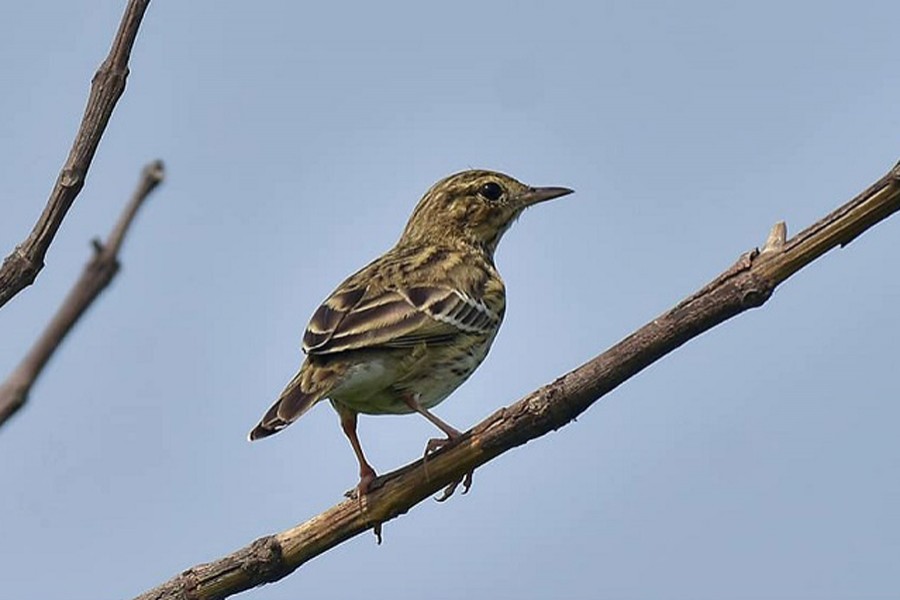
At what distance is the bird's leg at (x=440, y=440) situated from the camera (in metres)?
7.06

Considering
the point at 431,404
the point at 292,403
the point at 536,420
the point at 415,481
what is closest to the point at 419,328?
the point at 431,404

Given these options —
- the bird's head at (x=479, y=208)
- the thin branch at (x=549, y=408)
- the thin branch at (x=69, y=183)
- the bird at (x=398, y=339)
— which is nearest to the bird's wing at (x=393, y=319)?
the bird at (x=398, y=339)

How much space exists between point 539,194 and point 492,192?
37 cm

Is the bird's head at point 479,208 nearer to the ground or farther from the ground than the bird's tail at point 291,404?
farther from the ground

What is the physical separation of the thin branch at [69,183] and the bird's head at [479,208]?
23.2 feet

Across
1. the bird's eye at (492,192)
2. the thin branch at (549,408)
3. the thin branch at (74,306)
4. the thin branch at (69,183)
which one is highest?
the bird's eye at (492,192)

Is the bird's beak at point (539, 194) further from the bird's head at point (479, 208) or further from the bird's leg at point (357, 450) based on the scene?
the bird's leg at point (357, 450)

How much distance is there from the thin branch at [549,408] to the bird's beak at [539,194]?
453cm

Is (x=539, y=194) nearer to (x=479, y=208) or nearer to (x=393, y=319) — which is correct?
(x=479, y=208)

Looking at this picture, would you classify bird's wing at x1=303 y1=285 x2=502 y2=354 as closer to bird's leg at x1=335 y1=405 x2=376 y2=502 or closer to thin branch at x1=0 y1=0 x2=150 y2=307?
→ bird's leg at x1=335 y1=405 x2=376 y2=502

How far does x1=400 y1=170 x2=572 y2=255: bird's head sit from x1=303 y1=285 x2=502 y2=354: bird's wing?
177 cm

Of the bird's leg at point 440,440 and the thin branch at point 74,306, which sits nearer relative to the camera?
the thin branch at point 74,306

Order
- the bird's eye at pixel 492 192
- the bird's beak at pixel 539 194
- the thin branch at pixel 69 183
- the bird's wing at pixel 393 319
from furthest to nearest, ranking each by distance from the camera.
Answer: the bird's eye at pixel 492 192
the bird's beak at pixel 539 194
the bird's wing at pixel 393 319
the thin branch at pixel 69 183

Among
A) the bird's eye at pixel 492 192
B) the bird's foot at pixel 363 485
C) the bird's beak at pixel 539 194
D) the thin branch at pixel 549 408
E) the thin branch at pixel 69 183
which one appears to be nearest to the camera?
the thin branch at pixel 69 183
